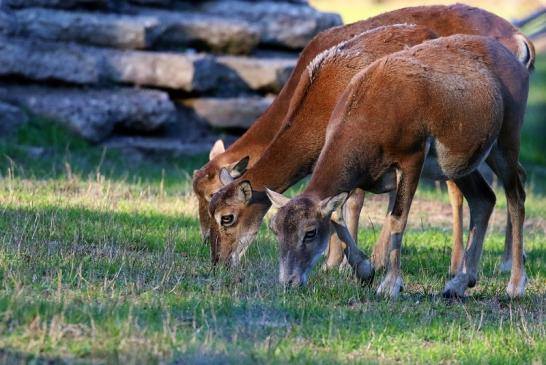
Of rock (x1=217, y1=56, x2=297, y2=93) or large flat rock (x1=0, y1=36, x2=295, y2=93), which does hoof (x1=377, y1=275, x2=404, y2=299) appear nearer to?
large flat rock (x1=0, y1=36, x2=295, y2=93)

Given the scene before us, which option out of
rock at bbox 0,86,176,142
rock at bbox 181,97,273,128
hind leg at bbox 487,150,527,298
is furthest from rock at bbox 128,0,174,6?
hind leg at bbox 487,150,527,298

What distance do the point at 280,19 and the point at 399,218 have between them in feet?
32.7

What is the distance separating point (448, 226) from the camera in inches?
530

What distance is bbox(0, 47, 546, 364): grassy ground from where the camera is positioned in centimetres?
648

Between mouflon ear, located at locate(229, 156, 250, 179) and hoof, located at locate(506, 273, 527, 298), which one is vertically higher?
mouflon ear, located at locate(229, 156, 250, 179)

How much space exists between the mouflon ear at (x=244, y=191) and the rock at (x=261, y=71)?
7820 millimetres

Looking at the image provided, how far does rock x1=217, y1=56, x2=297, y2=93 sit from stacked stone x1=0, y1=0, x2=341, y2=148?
0.02m

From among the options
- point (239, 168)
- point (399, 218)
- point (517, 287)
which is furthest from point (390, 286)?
point (239, 168)

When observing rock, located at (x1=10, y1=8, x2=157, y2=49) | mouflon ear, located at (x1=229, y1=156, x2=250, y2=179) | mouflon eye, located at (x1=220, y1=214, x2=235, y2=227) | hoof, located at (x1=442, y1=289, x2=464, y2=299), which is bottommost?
hoof, located at (x1=442, y1=289, x2=464, y2=299)

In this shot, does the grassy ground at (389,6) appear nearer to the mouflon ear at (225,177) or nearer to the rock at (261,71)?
the rock at (261,71)

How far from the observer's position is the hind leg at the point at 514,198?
941 centimetres

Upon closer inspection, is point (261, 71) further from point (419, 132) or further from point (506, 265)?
point (419, 132)

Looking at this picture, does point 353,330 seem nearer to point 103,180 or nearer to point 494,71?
point 494,71

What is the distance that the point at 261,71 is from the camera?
17.6m
